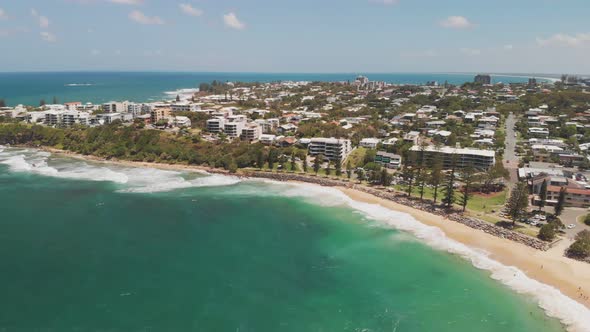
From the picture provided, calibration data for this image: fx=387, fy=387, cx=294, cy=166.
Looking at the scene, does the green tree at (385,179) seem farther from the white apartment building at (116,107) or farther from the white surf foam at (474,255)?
the white apartment building at (116,107)

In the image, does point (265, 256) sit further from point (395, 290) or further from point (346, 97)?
point (346, 97)

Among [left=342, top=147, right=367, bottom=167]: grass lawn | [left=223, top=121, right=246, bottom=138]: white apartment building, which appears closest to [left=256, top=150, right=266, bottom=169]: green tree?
[left=342, top=147, right=367, bottom=167]: grass lawn

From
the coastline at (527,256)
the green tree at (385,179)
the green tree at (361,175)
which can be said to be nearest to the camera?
the coastline at (527,256)

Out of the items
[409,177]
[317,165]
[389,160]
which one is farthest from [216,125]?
[409,177]

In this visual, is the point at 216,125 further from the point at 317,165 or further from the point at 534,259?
the point at 534,259

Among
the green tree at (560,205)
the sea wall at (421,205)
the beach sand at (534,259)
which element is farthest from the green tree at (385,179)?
the green tree at (560,205)
